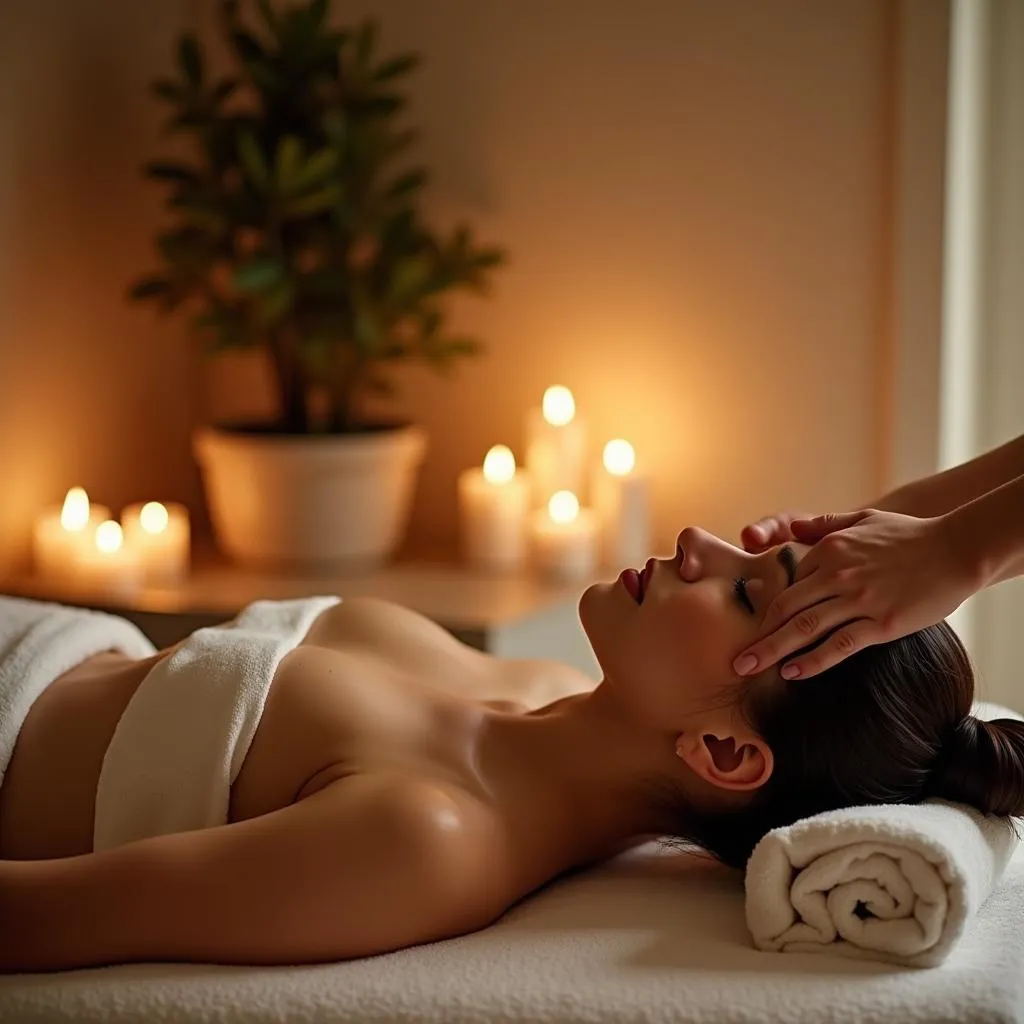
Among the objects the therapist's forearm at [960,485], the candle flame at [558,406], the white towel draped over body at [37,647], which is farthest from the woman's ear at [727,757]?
the candle flame at [558,406]

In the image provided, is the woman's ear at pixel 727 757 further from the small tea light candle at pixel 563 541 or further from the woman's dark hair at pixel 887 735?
the small tea light candle at pixel 563 541

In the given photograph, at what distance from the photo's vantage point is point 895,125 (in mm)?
2525

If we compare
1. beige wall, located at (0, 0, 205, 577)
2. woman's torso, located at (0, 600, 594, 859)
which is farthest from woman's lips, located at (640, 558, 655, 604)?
beige wall, located at (0, 0, 205, 577)

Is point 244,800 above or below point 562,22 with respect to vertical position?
below

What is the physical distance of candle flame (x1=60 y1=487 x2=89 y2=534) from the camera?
251cm

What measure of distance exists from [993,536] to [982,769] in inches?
9.4

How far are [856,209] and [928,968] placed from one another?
1681 millimetres

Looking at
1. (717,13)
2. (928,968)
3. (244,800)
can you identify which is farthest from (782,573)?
(717,13)

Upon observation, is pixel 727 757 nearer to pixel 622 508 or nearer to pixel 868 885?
pixel 868 885

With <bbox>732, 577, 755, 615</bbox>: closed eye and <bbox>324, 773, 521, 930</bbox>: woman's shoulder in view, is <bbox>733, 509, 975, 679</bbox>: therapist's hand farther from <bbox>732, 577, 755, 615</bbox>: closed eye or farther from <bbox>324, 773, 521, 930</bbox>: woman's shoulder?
<bbox>324, 773, 521, 930</bbox>: woman's shoulder

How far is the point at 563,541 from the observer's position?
2.60 metres

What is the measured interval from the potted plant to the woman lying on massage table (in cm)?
102

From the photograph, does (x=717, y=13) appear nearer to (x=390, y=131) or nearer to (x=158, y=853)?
(x=390, y=131)

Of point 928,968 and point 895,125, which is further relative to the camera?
point 895,125
